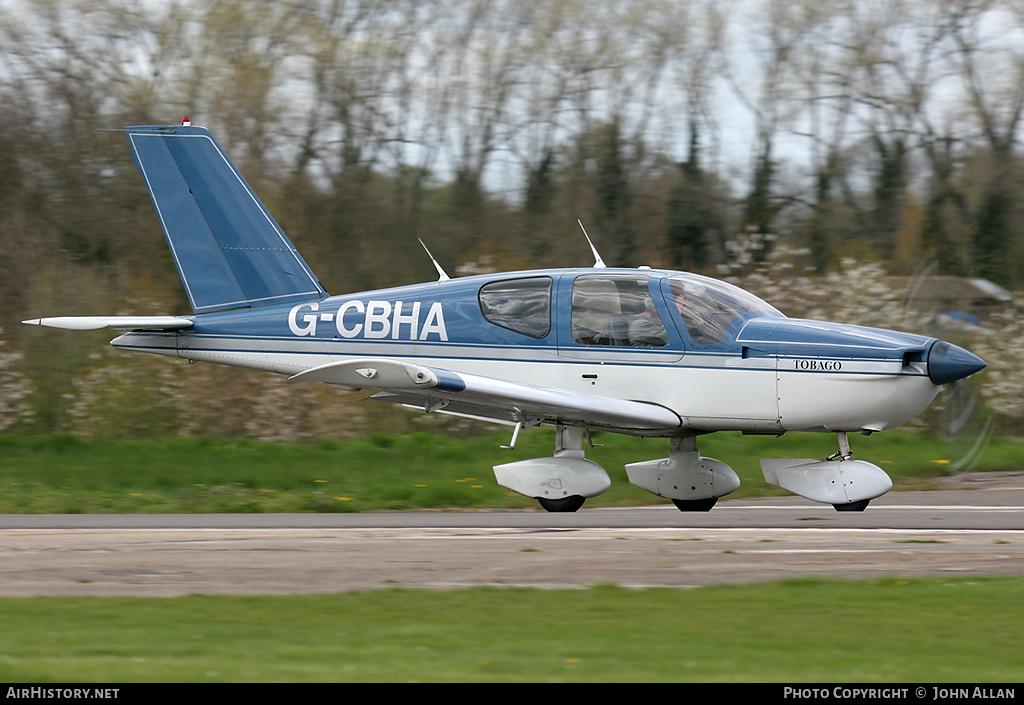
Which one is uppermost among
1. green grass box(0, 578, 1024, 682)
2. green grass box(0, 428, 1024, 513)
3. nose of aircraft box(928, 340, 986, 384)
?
nose of aircraft box(928, 340, 986, 384)

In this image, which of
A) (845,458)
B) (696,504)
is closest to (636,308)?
(696,504)

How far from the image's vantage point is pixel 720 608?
622 centimetres

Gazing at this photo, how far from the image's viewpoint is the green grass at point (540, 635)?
4793 millimetres

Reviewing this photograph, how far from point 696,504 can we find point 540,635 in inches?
255

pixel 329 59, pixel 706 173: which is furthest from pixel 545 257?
pixel 329 59

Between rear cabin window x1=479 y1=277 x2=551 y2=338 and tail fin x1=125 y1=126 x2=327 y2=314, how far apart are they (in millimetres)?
2311

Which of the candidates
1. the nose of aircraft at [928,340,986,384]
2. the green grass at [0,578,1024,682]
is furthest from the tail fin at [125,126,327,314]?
the green grass at [0,578,1024,682]

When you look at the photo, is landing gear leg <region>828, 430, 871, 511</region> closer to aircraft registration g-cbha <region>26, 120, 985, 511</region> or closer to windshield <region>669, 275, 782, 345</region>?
aircraft registration g-cbha <region>26, 120, 985, 511</region>

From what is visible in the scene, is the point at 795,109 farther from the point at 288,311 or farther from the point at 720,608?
the point at 720,608

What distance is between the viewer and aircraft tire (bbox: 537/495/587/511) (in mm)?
11273

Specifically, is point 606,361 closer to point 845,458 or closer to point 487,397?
point 487,397

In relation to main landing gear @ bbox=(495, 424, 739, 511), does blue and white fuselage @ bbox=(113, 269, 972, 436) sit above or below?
above

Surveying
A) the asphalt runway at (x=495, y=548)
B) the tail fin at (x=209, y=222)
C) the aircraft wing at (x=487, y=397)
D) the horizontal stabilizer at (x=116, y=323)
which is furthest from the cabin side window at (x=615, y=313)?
the horizontal stabilizer at (x=116, y=323)

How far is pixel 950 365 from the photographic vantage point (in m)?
10.4
